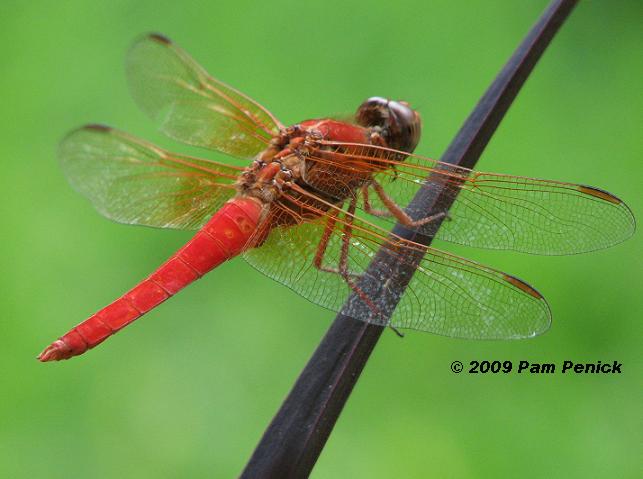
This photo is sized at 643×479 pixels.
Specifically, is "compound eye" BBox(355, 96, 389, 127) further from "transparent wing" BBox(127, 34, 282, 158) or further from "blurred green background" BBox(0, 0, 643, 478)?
"blurred green background" BBox(0, 0, 643, 478)

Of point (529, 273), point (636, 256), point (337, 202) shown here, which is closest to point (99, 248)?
point (337, 202)

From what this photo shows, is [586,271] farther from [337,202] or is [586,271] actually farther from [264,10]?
[264,10]

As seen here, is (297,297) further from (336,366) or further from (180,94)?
(336,366)

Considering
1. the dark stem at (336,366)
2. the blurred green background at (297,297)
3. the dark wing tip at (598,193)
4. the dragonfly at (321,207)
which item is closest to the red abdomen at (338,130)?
the dragonfly at (321,207)

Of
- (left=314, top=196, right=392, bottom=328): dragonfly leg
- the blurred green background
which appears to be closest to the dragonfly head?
(left=314, top=196, right=392, bottom=328): dragonfly leg

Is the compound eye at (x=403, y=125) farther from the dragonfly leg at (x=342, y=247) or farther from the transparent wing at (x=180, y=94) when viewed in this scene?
the transparent wing at (x=180, y=94)

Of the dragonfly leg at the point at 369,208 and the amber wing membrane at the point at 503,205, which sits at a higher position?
the amber wing membrane at the point at 503,205

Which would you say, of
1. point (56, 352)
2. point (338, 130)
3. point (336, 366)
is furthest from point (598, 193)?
point (56, 352)
